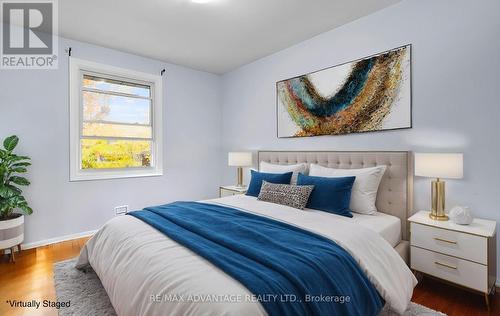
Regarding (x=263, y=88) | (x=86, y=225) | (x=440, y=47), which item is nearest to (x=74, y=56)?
(x=86, y=225)

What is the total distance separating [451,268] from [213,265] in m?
1.83

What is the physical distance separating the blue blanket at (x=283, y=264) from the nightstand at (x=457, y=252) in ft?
2.73

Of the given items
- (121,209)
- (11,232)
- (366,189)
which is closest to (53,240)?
A: (11,232)

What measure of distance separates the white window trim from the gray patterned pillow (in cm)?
203

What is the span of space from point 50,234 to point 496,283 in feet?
15.0

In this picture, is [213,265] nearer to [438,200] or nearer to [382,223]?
[382,223]

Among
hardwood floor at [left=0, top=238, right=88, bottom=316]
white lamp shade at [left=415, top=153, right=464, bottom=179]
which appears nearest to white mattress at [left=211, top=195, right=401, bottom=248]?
white lamp shade at [left=415, top=153, right=464, bottom=179]

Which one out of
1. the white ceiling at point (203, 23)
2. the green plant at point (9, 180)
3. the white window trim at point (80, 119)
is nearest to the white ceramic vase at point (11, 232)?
the green plant at point (9, 180)

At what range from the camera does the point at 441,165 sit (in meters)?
2.00

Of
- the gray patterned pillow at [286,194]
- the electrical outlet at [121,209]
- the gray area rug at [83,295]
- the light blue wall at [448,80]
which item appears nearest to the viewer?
the gray area rug at [83,295]

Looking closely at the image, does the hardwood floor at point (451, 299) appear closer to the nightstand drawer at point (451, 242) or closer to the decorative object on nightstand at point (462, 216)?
the nightstand drawer at point (451, 242)

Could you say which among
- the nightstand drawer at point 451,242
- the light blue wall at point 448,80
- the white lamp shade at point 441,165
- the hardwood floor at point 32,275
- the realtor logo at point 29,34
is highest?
the realtor logo at point 29,34

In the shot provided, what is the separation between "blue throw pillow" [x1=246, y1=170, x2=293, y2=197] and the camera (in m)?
2.92

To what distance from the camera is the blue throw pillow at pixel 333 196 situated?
7.70 feet
